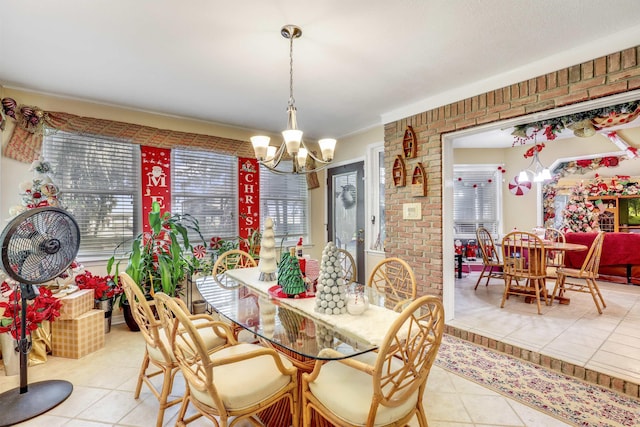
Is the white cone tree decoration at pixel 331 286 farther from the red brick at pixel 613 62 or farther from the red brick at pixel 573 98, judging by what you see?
the red brick at pixel 613 62

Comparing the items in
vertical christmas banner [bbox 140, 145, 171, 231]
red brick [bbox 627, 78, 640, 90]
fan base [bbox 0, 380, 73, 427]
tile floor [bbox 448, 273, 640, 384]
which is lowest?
fan base [bbox 0, 380, 73, 427]

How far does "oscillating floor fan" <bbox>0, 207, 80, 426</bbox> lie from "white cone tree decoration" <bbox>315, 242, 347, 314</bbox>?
1824 mm

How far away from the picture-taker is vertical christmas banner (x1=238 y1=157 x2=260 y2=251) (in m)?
4.21

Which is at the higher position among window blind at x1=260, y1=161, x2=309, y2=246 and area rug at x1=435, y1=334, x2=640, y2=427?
window blind at x1=260, y1=161, x2=309, y2=246

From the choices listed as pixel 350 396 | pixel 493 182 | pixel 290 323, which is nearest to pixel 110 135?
pixel 290 323

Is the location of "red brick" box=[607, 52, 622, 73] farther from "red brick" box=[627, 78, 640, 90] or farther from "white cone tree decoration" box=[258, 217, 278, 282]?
"white cone tree decoration" box=[258, 217, 278, 282]

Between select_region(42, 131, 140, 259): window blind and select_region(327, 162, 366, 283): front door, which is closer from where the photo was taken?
select_region(42, 131, 140, 259): window blind

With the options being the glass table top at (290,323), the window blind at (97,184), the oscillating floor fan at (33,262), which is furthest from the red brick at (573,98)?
the window blind at (97,184)

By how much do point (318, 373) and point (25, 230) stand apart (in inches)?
80.0

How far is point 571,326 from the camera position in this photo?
10.0 ft

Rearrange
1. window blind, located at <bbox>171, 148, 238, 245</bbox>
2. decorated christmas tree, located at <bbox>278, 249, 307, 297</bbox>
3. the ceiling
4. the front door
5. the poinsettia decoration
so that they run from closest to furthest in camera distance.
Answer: the ceiling → decorated christmas tree, located at <bbox>278, 249, 307, 297</bbox> → the poinsettia decoration → window blind, located at <bbox>171, 148, 238, 245</bbox> → the front door

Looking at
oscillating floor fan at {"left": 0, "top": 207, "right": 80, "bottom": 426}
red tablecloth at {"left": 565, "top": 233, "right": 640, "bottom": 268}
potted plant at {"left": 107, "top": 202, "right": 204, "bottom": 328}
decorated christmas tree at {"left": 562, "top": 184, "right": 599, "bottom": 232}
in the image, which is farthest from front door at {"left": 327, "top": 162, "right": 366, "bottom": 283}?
decorated christmas tree at {"left": 562, "top": 184, "right": 599, "bottom": 232}

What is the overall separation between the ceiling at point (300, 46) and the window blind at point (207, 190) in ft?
2.77

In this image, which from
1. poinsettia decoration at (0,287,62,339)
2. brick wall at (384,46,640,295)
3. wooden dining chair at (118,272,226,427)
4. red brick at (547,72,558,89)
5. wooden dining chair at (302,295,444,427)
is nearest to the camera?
wooden dining chair at (302,295,444,427)
